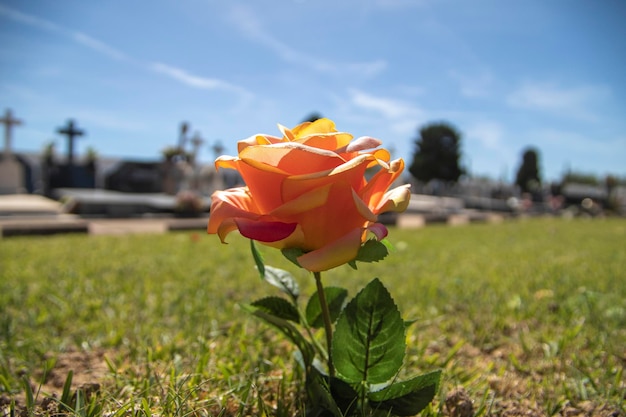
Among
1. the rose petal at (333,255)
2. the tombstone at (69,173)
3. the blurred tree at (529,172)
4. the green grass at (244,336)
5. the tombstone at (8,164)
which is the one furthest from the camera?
the blurred tree at (529,172)

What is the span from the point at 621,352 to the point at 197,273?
2.45m

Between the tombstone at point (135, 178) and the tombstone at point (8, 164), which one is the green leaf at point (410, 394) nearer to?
the tombstone at point (8, 164)

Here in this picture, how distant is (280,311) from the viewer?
3.04 ft

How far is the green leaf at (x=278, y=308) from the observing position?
92 centimetres

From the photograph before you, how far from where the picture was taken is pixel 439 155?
43562 millimetres

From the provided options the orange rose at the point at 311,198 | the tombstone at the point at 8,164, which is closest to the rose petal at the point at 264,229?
the orange rose at the point at 311,198

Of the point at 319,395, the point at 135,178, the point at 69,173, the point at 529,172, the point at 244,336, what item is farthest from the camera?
the point at 529,172

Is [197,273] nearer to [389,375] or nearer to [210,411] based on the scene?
[210,411]

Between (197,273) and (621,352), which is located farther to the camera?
(197,273)

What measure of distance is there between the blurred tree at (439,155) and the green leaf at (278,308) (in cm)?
4395

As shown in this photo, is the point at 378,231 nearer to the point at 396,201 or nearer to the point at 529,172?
the point at 396,201

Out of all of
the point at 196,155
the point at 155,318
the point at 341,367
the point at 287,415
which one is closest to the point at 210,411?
the point at 287,415

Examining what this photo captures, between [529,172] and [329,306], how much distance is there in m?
58.1

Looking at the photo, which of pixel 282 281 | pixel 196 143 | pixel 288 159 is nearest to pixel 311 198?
pixel 288 159
